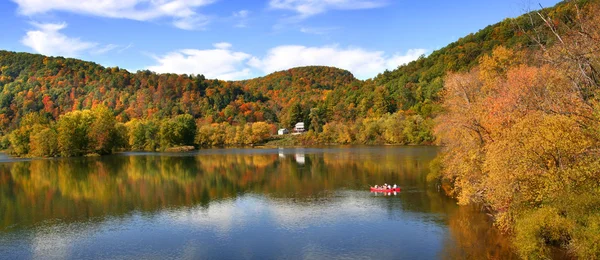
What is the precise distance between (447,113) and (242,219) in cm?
2170

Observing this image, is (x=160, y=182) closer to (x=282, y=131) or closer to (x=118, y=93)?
(x=282, y=131)

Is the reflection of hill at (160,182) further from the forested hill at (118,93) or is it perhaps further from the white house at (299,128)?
the forested hill at (118,93)

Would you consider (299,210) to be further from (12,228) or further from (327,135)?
(327,135)

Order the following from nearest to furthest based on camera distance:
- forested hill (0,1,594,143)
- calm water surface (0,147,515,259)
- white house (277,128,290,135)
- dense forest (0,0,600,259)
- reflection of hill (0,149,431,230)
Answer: dense forest (0,0,600,259), calm water surface (0,147,515,259), reflection of hill (0,149,431,230), forested hill (0,1,594,143), white house (277,128,290,135)

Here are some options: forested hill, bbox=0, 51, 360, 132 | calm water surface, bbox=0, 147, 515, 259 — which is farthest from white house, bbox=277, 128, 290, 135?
calm water surface, bbox=0, 147, 515, 259

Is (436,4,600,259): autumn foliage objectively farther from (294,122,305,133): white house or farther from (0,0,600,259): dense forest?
(294,122,305,133): white house

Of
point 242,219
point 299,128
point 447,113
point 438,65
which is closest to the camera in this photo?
point 242,219

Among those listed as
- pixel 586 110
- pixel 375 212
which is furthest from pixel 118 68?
pixel 586 110

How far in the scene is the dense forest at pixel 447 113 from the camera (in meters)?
15.6

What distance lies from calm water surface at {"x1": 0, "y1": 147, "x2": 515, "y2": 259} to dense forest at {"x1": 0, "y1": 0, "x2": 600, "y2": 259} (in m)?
2.60

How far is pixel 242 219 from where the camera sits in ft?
83.6

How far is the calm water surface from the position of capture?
19.5 m

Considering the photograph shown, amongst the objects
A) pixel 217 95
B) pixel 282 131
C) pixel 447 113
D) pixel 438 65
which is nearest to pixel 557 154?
pixel 447 113

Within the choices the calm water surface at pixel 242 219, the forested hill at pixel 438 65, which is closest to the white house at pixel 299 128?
the forested hill at pixel 438 65
